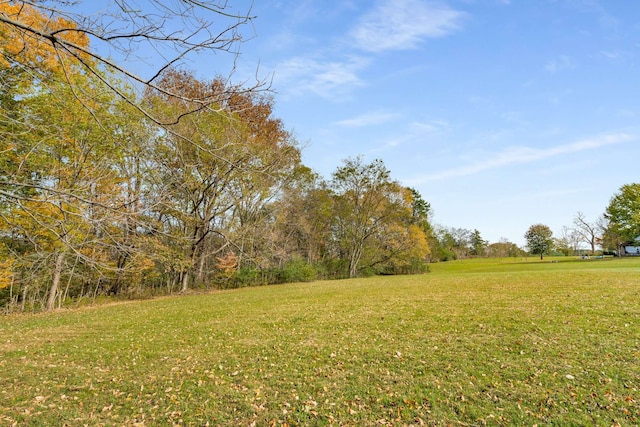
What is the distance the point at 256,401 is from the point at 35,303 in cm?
1460

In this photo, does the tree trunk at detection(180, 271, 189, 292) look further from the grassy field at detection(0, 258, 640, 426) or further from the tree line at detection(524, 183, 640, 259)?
the tree line at detection(524, 183, 640, 259)

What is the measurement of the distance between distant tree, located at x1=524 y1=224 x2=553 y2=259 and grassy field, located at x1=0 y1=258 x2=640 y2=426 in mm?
61256

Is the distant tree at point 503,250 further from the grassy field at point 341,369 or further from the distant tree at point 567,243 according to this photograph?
the grassy field at point 341,369

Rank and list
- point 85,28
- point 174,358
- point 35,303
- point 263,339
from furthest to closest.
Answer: point 35,303 → point 263,339 → point 174,358 → point 85,28

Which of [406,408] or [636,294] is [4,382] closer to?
[406,408]

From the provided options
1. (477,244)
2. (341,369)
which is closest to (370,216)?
(341,369)

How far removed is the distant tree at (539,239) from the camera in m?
60.5

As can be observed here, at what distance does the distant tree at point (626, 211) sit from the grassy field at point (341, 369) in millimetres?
42770

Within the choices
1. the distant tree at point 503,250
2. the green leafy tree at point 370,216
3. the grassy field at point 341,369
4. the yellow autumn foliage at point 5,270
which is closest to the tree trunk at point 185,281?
the yellow autumn foliage at point 5,270

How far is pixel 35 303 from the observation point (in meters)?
13.7

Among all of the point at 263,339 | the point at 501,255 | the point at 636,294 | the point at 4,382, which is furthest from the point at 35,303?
the point at 501,255

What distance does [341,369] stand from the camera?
16.5ft

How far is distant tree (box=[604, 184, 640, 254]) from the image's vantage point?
3988cm

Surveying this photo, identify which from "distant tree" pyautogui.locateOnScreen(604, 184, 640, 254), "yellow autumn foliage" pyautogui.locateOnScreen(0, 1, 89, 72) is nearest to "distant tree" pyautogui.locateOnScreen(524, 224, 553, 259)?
"distant tree" pyautogui.locateOnScreen(604, 184, 640, 254)
